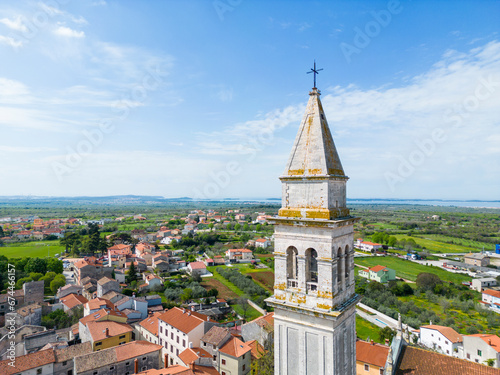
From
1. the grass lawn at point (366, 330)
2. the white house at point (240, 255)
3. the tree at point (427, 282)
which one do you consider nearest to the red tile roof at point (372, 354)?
the grass lawn at point (366, 330)

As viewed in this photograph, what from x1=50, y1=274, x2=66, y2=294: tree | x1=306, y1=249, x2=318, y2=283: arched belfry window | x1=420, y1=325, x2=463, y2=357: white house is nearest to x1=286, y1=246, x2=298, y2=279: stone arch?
x1=306, y1=249, x2=318, y2=283: arched belfry window

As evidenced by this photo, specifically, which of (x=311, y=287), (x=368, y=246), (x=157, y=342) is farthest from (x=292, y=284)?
(x=368, y=246)

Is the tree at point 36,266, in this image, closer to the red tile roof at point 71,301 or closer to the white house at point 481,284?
the red tile roof at point 71,301

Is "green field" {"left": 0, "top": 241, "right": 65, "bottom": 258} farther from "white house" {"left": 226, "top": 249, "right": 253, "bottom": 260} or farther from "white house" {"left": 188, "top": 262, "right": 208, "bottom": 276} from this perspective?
"white house" {"left": 226, "top": 249, "right": 253, "bottom": 260}

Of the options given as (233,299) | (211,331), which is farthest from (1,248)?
(211,331)

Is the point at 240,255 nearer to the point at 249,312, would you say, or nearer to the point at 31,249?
the point at 249,312

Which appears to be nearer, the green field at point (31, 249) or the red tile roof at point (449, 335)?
the red tile roof at point (449, 335)
